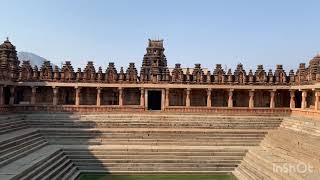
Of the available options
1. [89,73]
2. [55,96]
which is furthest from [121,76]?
[55,96]

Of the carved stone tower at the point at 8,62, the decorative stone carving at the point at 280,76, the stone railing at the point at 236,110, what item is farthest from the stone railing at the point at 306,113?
the carved stone tower at the point at 8,62

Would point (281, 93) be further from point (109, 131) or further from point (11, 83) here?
point (11, 83)

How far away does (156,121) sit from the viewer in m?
28.5

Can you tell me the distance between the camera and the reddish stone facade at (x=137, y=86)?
31.2m

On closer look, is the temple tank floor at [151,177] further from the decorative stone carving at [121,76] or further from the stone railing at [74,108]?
the decorative stone carving at [121,76]

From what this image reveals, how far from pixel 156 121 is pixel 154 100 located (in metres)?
6.35

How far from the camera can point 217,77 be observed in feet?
105

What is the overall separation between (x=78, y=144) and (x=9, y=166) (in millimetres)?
7472

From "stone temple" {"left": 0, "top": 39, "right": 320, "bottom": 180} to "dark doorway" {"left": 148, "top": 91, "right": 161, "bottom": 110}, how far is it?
0.33 feet

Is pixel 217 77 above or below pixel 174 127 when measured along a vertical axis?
above

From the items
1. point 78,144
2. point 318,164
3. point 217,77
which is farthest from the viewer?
point 217,77

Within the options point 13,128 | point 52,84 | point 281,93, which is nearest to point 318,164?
point 281,93

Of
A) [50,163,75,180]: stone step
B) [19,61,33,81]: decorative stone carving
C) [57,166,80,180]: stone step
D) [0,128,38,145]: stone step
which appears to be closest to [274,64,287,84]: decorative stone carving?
[57,166,80,180]: stone step

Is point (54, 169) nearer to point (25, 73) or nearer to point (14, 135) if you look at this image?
point (14, 135)
